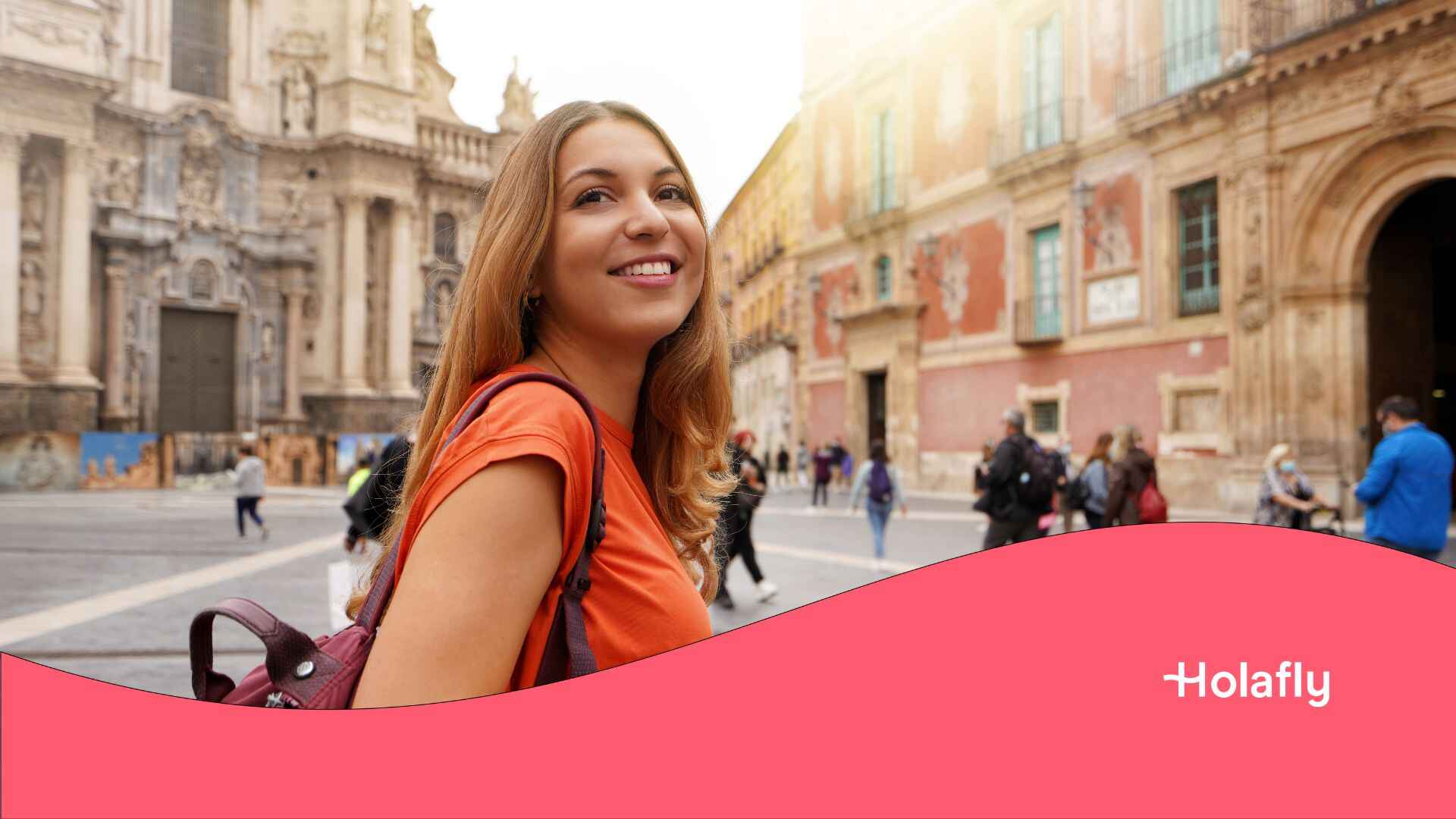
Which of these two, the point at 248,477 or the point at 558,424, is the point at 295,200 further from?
the point at 558,424

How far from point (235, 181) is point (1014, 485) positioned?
1.45 meters

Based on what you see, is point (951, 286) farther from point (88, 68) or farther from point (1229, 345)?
point (88, 68)

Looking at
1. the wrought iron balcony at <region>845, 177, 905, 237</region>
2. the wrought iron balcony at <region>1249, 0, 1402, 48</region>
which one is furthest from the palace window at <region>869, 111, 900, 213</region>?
the wrought iron balcony at <region>1249, 0, 1402, 48</region>

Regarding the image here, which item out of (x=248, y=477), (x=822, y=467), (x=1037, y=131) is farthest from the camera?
(x=248, y=477)

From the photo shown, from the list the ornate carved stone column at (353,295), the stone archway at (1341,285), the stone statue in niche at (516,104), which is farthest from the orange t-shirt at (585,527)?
the stone archway at (1341,285)

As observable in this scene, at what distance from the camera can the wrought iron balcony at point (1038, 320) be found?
1423 millimetres

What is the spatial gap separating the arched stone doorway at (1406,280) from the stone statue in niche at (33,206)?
1.66 meters

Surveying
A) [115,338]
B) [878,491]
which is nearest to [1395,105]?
[878,491]

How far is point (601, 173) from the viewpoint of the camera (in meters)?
0.52

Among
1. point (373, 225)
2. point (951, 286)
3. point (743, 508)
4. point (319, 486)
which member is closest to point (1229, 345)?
point (951, 286)

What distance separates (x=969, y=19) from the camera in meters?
1.28

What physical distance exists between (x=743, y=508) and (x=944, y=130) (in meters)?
2.12

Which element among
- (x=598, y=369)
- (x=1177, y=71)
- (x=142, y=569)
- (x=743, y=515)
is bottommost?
(x=743, y=515)

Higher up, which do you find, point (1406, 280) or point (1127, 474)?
point (1406, 280)
